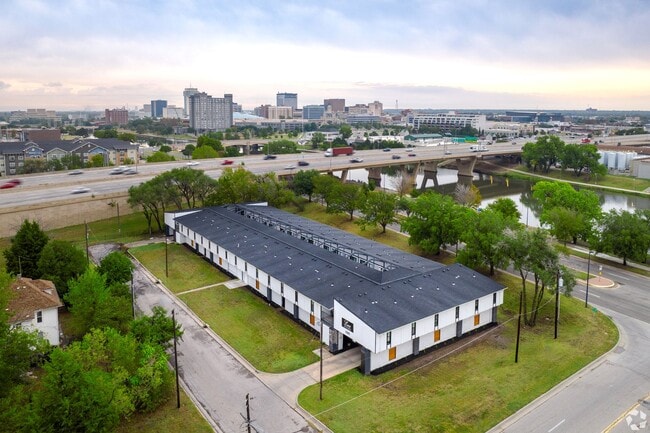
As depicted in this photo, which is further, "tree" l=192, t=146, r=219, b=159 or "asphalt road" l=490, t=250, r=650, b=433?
"tree" l=192, t=146, r=219, b=159

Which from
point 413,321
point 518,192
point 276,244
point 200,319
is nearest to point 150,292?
point 200,319

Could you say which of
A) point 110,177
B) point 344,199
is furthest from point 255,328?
point 110,177

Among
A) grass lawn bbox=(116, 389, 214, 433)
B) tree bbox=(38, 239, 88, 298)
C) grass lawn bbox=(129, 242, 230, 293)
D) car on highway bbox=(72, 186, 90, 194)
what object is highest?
car on highway bbox=(72, 186, 90, 194)

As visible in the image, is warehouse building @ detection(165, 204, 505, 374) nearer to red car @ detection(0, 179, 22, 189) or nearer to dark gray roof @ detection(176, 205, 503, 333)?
dark gray roof @ detection(176, 205, 503, 333)

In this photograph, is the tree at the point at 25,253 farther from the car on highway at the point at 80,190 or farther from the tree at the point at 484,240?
the tree at the point at 484,240

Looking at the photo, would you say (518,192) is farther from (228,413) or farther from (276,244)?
(228,413)

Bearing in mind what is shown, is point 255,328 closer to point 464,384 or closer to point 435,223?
point 464,384

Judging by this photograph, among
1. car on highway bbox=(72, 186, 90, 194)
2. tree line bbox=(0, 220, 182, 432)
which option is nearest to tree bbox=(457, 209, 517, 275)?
tree line bbox=(0, 220, 182, 432)
